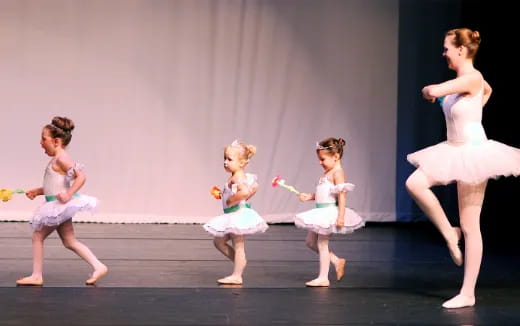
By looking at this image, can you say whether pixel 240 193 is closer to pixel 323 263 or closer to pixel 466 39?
pixel 323 263

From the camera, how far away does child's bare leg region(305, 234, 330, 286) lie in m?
4.89

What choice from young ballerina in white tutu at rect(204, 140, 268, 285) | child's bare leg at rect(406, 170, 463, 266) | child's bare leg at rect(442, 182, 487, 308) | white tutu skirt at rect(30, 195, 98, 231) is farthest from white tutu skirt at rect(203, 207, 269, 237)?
child's bare leg at rect(442, 182, 487, 308)

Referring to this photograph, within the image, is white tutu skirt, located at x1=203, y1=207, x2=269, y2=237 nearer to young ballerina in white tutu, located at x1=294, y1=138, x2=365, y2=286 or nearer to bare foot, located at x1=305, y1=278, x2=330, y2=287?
young ballerina in white tutu, located at x1=294, y1=138, x2=365, y2=286

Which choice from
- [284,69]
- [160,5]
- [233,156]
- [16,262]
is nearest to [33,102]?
[160,5]

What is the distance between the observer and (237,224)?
488cm

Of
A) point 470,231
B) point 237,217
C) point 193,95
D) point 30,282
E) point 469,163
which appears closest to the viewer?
point 469,163

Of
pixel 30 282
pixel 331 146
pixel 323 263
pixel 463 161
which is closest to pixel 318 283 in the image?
pixel 323 263

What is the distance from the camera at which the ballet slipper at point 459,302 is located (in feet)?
13.8

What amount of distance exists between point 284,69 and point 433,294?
185 inches

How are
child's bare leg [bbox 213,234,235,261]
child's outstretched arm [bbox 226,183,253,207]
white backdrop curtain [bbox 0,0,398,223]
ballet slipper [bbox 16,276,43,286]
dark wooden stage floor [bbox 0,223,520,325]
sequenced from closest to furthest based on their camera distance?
dark wooden stage floor [bbox 0,223,520,325], ballet slipper [bbox 16,276,43,286], child's outstretched arm [bbox 226,183,253,207], child's bare leg [bbox 213,234,235,261], white backdrop curtain [bbox 0,0,398,223]

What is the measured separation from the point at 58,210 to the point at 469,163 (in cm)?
209

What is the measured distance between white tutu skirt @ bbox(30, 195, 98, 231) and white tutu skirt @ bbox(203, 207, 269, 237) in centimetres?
Answer: 65

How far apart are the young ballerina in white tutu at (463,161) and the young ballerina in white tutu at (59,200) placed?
172 cm

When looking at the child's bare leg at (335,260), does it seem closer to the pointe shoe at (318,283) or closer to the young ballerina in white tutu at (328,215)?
the young ballerina in white tutu at (328,215)
